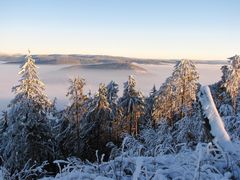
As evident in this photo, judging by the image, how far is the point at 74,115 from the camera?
3828 cm

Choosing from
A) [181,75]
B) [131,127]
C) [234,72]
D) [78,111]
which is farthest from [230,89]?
→ [131,127]

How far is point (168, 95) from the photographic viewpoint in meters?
40.2

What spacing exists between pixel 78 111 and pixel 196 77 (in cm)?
1174

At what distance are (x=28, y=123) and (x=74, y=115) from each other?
11.9 meters

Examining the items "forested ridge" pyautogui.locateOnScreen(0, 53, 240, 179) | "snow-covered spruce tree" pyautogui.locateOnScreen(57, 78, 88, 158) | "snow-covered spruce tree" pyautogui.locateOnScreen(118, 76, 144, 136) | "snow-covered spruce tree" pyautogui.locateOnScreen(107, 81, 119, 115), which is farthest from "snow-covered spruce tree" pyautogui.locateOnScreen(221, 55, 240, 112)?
"snow-covered spruce tree" pyautogui.locateOnScreen(107, 81, 119, 115)

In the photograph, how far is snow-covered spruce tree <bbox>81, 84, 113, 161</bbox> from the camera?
38562 millimetres

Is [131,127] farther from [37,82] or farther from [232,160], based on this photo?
[232,160]

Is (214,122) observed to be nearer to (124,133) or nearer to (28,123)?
(124,133)

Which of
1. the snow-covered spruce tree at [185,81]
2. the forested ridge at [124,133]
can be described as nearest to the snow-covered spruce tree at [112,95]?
the forested ridge at [124,133]

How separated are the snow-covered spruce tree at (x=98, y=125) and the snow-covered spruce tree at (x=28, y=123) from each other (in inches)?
439

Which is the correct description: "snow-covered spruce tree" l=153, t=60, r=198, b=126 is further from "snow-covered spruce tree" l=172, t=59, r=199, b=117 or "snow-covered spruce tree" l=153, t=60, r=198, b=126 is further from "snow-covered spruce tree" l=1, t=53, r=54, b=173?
"snow-covered spruce tree" l=1, t=53, r=54, b=173

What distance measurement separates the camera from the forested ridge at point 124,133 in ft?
10.6

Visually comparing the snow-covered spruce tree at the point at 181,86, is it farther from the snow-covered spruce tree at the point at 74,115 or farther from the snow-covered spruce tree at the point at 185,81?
the snow-covered spruce tree at the point at 74,115

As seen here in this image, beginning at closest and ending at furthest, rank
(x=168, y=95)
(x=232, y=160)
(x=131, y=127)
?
(x=232, y=160) < (x=168, y=95) < (x=131, y=127)
